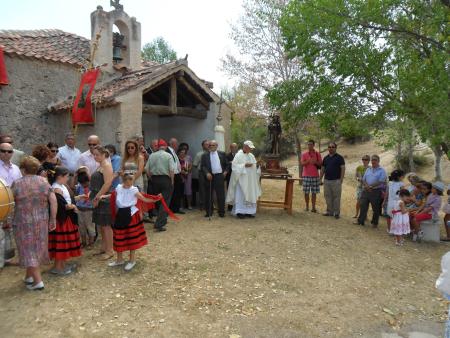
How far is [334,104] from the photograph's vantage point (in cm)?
840

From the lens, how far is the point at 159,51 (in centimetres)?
3155

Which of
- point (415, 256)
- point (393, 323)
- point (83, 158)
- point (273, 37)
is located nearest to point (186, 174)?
point (83, 158)

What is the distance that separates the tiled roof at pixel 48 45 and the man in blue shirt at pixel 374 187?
7.29 metres

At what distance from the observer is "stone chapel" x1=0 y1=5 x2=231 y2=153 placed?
307 inches

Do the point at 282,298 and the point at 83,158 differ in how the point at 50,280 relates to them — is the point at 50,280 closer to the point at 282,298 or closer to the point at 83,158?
the point at 83,158

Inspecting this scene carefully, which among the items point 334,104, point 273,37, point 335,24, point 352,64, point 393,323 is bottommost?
point 393,323

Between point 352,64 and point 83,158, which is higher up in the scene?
point 352,64

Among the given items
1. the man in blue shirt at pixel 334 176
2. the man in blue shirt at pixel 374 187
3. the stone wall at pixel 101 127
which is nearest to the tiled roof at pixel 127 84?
the stone wall at pixel 101 127

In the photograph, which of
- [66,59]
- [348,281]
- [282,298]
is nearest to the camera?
[282,298]

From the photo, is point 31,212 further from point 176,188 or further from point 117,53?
point 117,53

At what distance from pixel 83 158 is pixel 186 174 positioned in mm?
2867

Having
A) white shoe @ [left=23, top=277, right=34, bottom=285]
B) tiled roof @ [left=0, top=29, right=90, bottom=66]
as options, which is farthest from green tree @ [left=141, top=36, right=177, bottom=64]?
white shoe @ [left=23, top=277, right=34, bottom=285]

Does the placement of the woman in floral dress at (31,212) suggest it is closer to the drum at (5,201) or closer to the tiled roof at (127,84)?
the drum at (5,201)

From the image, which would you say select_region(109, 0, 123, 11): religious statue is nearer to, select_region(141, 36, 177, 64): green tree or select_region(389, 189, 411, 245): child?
Result: select_region(389, 189, 411, 245): child
